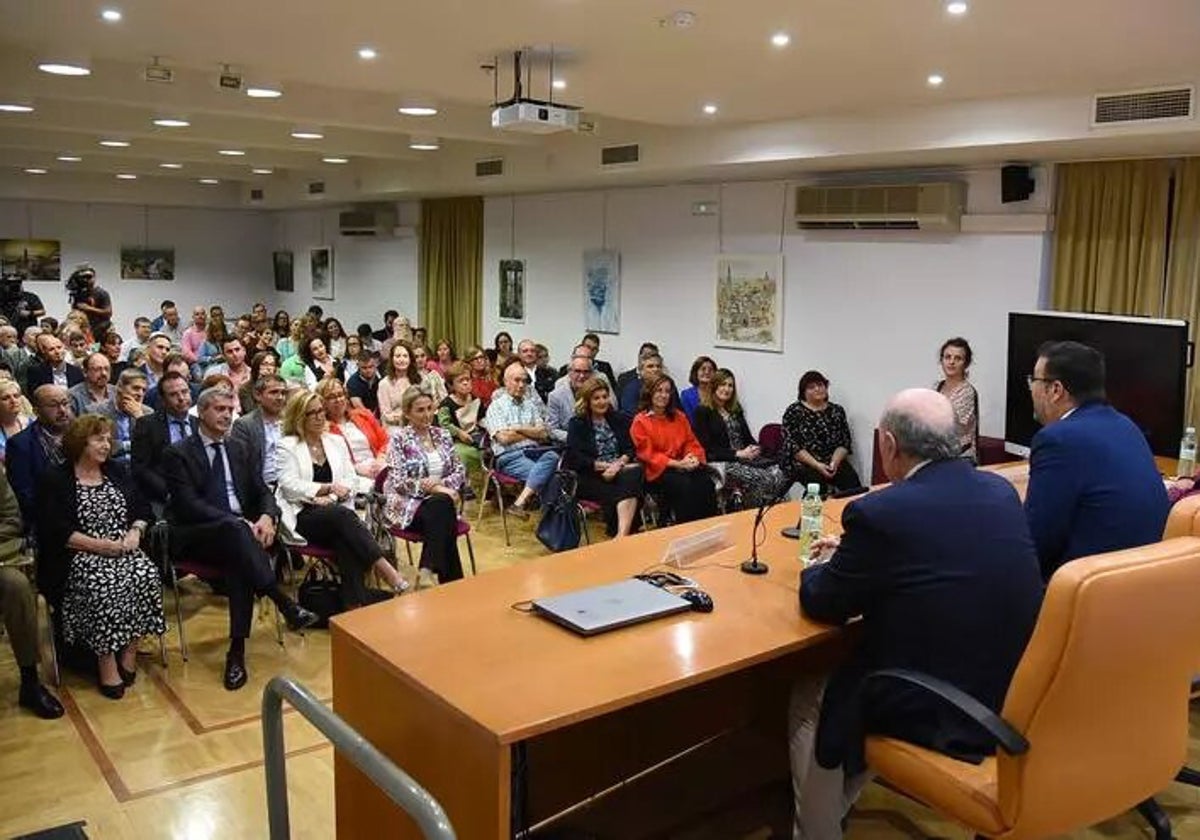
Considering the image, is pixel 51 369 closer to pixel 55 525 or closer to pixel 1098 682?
pixel 55 525

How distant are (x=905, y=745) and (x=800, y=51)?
11.1ft

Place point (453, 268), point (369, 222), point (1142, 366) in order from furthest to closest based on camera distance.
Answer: point (369, 222) < point (453, 268) < point (1142, 366)

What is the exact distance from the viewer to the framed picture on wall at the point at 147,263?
1497 centimetres

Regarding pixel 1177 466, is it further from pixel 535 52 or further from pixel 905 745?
pixel 535 52

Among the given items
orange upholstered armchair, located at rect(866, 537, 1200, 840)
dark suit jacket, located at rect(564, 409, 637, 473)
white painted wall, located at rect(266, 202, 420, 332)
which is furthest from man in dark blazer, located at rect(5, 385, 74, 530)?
white painted wall, located at rect(266, 202, 420, 332)

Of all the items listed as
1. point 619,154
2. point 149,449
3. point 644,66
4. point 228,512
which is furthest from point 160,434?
point 619,154

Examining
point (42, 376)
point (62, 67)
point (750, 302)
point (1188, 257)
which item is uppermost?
point (62, 67)

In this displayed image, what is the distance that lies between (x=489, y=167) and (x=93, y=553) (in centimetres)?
630

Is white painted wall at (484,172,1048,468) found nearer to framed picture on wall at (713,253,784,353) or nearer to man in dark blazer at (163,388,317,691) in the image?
framed picture on wall at (713,253,784,353)

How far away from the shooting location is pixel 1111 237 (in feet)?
20.7

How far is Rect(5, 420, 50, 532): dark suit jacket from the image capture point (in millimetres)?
4484

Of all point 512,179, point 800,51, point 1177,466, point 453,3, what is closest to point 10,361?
point 512,179

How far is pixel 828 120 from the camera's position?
6.73 m

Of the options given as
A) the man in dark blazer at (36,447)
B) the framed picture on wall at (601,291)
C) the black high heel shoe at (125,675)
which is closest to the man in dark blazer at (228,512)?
the black high heel shoe at (125,675)
